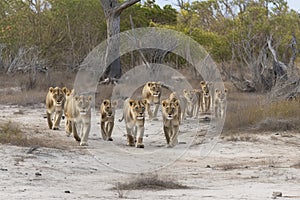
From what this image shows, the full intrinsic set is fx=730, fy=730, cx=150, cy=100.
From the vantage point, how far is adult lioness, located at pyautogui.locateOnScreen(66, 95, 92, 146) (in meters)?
14.0

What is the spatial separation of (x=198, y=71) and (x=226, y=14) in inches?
473

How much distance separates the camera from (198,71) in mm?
27312

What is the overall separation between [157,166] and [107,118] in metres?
2.85

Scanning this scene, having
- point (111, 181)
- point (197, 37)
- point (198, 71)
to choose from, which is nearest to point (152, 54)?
point (198, 71)

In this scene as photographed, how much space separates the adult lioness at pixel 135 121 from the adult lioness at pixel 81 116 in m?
0.81

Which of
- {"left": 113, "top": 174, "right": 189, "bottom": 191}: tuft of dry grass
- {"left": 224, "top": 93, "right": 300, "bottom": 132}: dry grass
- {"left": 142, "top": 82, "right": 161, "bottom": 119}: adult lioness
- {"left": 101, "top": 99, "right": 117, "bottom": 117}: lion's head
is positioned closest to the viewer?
{"left": 113, "top": 174, "right": 189, "bottom": 191}: tuft of dry grass

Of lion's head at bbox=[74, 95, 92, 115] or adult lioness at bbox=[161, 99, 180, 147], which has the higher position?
lion's head at bbox=[74, 95, 92, 115]

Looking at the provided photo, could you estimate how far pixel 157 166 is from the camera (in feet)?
40.3

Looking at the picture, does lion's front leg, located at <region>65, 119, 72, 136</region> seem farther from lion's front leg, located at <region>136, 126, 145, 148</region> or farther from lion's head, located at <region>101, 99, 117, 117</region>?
lion's front leg, located at <region>136, 126, 145, 148</region>

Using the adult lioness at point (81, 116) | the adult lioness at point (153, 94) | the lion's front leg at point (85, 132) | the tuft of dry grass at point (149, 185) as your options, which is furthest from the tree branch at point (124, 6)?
the tuft of dry grass at point (149, 185)

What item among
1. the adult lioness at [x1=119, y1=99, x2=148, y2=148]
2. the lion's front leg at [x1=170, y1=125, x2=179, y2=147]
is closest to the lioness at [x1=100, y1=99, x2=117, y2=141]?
the adult lioness at [x1=119, y1=99, x2=148, y2=148]

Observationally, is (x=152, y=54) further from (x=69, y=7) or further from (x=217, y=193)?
(x=217, y=193)

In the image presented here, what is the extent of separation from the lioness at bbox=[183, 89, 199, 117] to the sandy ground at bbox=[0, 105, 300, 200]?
2502 mm

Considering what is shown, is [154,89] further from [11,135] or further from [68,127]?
[11,135]
